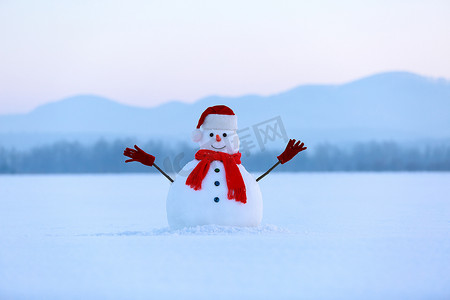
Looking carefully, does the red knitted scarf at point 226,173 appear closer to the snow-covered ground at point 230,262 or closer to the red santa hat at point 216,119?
the red santa hat at point 216,119

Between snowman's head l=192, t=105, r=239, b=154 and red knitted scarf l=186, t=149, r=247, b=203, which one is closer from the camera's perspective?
red knitted scarf l=186, t=149, r=247, b=203

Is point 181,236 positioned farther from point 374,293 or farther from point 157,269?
point 374,293

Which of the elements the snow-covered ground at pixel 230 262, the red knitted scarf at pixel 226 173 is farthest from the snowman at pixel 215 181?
the snow-covered ground at pixel 230 262

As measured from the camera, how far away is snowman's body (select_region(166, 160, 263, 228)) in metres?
6.25

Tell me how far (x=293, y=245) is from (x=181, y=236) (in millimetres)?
1090

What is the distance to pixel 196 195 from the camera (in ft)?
20.5

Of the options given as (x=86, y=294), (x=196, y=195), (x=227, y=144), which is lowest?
(x=86, y=294)

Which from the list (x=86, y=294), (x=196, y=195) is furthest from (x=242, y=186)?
(x=86, y=294)

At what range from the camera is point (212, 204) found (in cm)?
624

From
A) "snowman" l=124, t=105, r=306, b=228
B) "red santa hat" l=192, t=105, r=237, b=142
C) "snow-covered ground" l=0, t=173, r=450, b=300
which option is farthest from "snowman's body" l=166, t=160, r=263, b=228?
"red santa hat" l=192, t=105, r=237, b=142

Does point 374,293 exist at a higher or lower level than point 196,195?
lower

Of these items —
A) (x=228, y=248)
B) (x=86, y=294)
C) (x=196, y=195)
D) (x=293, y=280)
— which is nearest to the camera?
(x=86, y=294)

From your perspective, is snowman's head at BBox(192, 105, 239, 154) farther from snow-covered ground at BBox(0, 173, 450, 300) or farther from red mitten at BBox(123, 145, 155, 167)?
snow-covered ground at BBox(0, 173, 450, 300)

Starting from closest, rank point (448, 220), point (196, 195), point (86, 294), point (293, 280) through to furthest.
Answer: point (86, 294) < point (293, 280) < point (196, 195) < point (448, 220)
